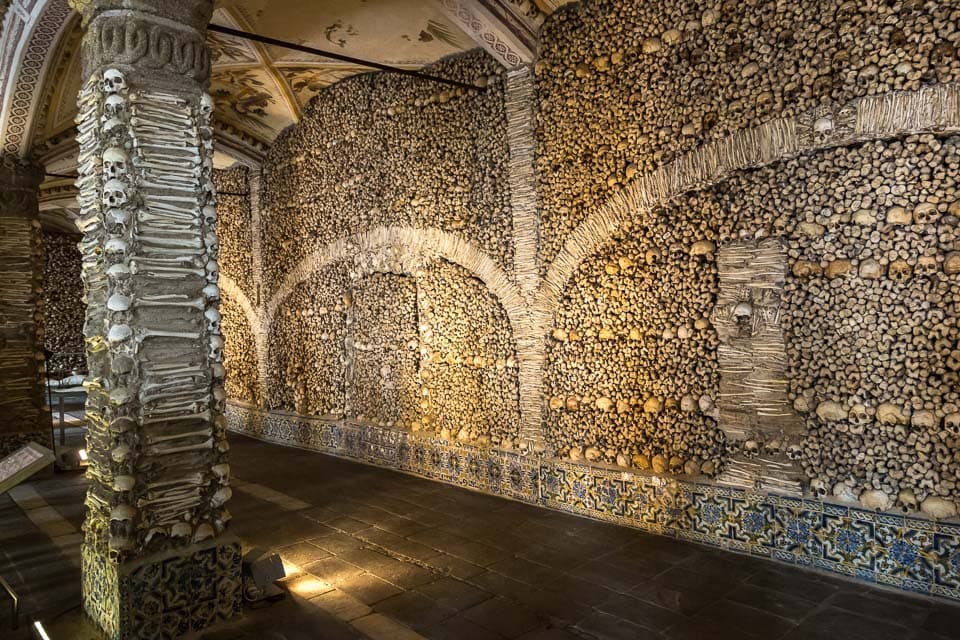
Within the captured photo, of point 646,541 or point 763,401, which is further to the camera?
point 646,541

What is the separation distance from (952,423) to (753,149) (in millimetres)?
2059

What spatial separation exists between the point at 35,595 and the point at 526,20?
222 inches

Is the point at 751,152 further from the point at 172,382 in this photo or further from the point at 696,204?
the point at 172,382

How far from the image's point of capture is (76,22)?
5.43 m

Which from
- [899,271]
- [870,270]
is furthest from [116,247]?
[899,271]

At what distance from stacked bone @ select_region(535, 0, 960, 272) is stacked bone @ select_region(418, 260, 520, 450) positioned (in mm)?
1014

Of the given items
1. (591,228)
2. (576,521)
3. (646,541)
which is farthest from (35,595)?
(591,228)

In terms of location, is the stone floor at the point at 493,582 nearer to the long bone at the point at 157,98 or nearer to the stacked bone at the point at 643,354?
the stacked bone at the point at 643,354

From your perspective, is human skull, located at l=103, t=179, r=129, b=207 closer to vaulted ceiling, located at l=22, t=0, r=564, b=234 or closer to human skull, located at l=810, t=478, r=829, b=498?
vaulted ceiling, located at l=22, t=0, r=564, b=234

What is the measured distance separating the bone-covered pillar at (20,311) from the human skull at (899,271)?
28.5ft

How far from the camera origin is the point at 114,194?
3.15m

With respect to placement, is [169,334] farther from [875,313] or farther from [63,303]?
[63,303]

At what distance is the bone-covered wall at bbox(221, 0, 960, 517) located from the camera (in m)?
3.55

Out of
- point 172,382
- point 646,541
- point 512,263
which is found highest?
point 512,263
